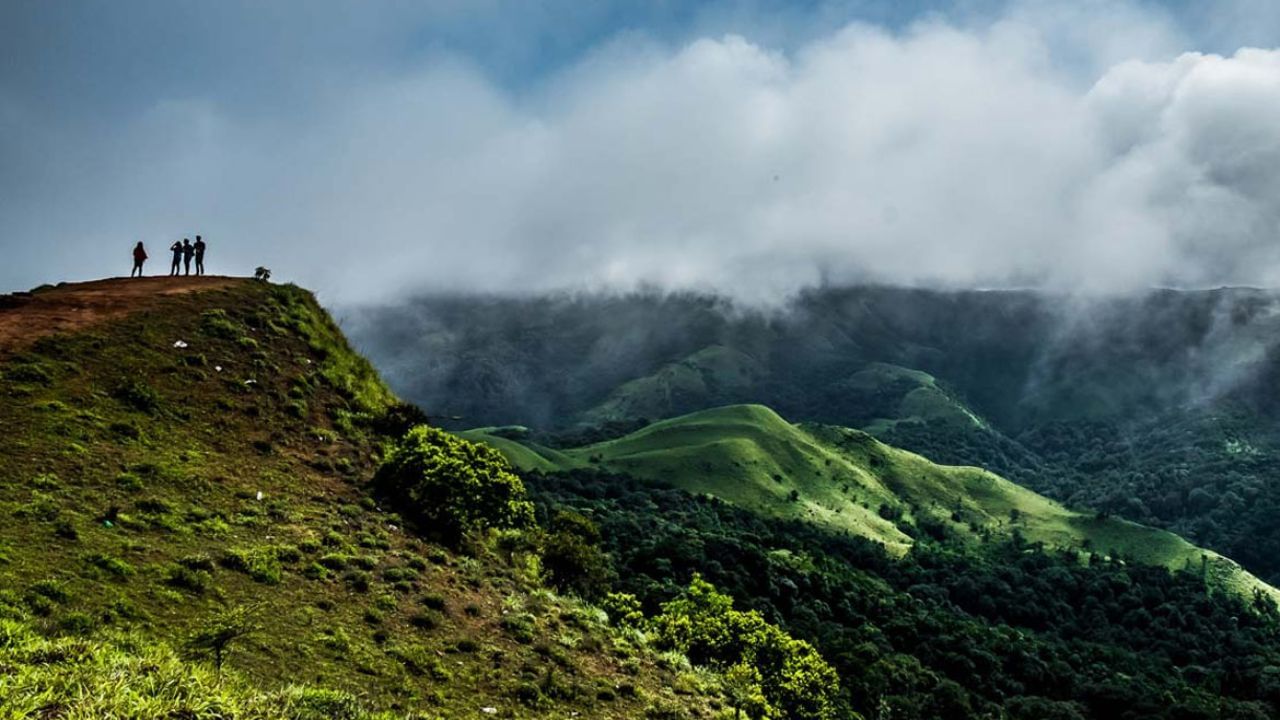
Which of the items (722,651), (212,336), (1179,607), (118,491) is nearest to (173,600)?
(118,491)

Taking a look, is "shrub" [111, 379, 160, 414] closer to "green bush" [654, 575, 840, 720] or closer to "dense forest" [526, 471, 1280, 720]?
"green bush" [654, 575, 840, 720]

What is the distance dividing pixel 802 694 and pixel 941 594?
151218 mm

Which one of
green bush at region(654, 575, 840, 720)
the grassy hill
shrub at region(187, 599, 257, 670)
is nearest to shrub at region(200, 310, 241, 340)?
the grassy hill

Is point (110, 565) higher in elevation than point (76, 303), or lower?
lower

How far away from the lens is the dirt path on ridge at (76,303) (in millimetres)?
38312

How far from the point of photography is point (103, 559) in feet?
76.1

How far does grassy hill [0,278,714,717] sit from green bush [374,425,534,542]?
1.67 meters

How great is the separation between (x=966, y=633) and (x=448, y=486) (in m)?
133

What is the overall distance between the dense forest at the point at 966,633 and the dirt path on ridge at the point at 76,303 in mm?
37198

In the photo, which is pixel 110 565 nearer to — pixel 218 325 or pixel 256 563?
pixel 256 563

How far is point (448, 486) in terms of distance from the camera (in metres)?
38.1

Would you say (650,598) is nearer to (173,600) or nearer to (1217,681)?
(173,600)

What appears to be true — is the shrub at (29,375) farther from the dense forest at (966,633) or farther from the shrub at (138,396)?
the dense forest at (966,633)

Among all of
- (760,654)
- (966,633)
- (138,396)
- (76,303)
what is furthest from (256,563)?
(966,633)
